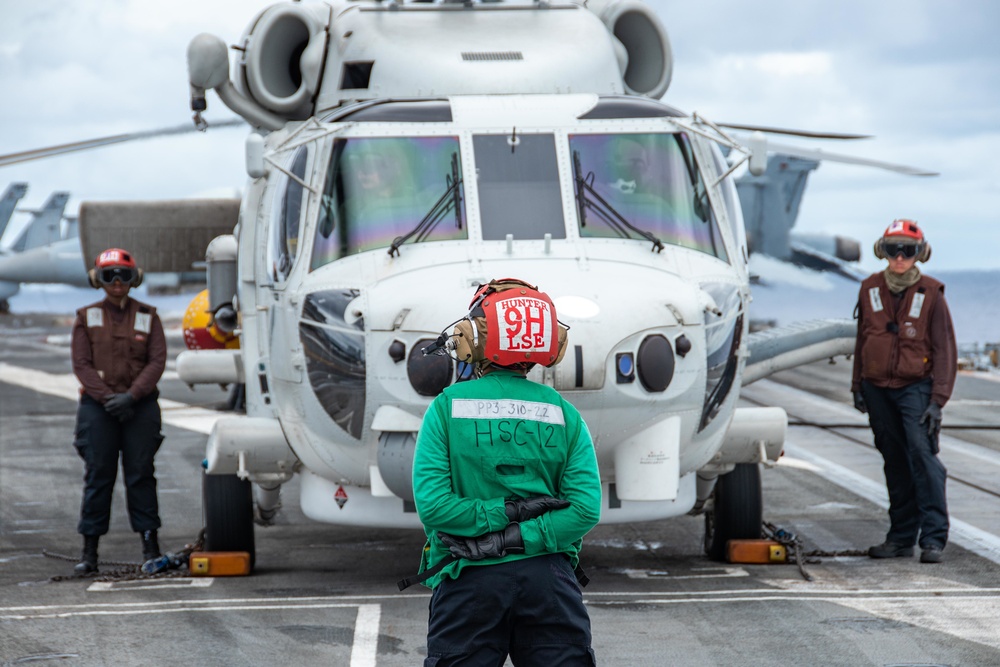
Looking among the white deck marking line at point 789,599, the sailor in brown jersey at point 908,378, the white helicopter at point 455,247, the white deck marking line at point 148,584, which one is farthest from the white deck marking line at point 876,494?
the white deck marking line at point 148,584

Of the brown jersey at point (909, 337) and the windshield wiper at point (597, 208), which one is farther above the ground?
the windshield wiper at point (597, 208)

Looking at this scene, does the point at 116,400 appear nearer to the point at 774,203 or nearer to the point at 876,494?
the point at 876,494

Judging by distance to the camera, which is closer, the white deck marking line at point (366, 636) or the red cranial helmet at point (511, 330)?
the red cranial helmet at point (511, 330)

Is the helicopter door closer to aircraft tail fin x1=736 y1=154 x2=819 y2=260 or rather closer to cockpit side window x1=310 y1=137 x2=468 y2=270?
cockpit side window x1=310 y1=137 x2=468 y2=270

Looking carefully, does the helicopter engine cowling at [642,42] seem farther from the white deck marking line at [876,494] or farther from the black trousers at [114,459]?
the black trousers at [114,459]

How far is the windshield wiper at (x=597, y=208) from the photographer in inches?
324

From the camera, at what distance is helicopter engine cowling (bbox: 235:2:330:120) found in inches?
376

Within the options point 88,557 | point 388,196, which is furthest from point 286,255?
point 88,557

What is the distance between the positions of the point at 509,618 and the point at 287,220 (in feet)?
15.0

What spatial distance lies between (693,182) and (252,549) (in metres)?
3.62

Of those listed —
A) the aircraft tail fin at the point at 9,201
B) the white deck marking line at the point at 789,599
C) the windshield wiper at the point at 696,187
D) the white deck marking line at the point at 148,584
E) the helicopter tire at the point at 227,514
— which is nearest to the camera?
the white deck marking line at the point at 789,599

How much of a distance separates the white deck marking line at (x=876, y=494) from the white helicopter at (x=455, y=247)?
5.38 feet

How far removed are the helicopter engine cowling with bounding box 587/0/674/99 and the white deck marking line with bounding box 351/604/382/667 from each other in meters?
4.18

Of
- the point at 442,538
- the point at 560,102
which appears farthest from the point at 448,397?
the point at 560,102
